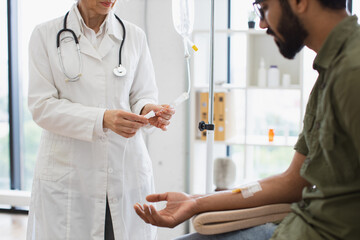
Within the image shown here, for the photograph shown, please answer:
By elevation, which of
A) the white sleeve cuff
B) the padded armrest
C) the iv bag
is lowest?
the padded armrest

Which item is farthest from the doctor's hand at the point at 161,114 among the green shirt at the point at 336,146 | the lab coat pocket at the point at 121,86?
the green shirt at the point at 336,146

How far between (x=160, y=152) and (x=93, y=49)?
5.10 feet

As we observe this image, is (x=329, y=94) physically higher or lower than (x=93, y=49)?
lower

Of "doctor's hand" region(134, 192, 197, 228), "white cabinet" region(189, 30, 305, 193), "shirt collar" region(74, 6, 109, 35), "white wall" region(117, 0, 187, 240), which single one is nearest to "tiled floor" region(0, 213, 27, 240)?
"white wall" region(117, 0, 187, 240)

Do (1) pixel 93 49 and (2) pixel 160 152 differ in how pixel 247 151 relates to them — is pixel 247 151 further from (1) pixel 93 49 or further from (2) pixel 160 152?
(1) pixel 93 49

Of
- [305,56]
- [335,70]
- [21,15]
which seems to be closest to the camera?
[335,70]

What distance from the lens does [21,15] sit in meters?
3.61

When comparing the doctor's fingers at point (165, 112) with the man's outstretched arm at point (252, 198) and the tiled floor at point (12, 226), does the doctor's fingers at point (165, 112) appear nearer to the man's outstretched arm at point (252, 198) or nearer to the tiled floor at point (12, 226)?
the man's outstretched arm at point (252, 198)

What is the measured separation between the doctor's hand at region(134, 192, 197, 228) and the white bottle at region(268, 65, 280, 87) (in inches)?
65.8

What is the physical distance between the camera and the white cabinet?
112 inches

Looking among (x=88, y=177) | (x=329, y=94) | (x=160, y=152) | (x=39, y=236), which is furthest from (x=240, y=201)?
(x=160, y=152)

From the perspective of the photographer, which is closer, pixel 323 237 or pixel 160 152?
pixel 323 237

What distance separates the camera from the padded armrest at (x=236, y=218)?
119cm

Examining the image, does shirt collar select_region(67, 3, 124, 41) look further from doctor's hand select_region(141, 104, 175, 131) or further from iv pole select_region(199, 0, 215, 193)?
iv pole select_region(199, 0, 215, 193)
